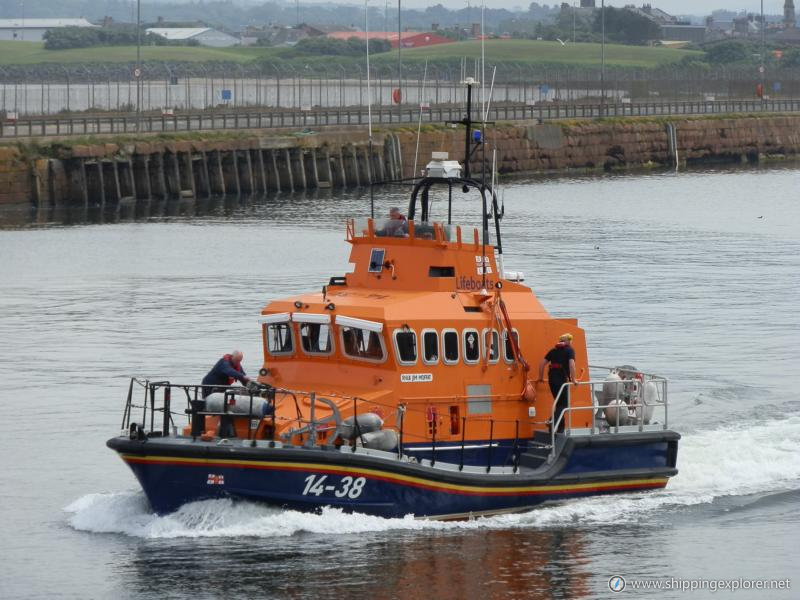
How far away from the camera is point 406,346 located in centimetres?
2006

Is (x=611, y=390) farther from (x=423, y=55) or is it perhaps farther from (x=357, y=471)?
(x=423, y=55)

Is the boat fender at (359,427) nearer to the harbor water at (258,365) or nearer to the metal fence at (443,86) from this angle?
the harbor water at (258,365)

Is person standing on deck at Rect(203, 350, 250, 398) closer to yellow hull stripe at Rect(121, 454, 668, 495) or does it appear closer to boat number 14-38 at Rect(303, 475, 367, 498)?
yellow hull stripe at Rect(121, 454, 668, 495)

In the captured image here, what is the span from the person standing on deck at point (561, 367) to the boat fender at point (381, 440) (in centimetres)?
261

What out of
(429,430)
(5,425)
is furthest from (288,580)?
(5,425)

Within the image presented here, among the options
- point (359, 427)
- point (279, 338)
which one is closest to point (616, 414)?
point (359, 427)

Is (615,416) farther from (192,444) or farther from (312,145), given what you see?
(312,145)

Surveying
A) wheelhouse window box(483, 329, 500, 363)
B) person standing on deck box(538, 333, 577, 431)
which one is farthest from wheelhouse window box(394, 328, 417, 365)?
person standing on deck box(538, 333, 577, 431)

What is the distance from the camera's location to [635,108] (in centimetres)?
10356

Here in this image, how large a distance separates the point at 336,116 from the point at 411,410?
65.4m

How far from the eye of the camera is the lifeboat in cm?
1914

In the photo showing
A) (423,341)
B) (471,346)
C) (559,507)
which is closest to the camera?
(423,341)

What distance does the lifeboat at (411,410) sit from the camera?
19.1 metres
